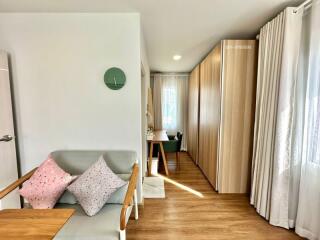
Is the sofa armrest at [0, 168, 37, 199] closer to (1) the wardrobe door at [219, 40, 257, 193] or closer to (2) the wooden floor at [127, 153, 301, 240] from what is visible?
(2) the wooden floor at [127, 153, 301, 240]

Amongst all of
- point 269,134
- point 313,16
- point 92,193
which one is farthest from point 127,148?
point 313,16

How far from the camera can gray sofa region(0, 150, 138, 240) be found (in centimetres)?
130

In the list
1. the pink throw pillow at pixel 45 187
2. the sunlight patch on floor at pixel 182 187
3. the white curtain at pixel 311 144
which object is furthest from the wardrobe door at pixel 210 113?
the pink throw pillow at pixel 45 187

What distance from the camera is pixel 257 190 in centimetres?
221

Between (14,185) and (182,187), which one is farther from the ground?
(14,185)

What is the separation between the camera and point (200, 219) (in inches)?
81.3

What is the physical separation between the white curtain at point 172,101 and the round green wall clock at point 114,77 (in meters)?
3.17

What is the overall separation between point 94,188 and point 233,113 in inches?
81.6

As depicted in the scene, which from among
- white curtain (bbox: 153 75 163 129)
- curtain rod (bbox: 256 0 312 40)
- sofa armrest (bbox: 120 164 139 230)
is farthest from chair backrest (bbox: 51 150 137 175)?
white curtain (bbox: 153 75 163 129)

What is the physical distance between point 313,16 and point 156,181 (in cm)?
297

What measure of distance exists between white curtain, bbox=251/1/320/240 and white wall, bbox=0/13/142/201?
60.9 inches

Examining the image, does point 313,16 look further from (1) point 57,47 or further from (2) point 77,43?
(1) point 57,47

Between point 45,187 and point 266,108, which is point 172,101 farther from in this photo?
point 45,187

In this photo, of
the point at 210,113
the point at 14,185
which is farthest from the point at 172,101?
the point at 14,185
